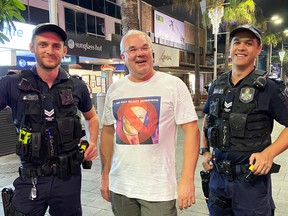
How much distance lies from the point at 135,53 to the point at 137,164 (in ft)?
2.70

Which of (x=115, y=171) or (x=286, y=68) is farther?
(x=286, y=68)

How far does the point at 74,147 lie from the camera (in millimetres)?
2553

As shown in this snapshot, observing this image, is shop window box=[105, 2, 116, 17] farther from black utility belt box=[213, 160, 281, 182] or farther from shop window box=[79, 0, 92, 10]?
black utility belt box=[213, 160, 281, 182]

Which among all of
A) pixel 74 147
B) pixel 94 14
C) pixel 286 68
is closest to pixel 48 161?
pixel 74 147

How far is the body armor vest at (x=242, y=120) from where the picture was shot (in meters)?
2.44

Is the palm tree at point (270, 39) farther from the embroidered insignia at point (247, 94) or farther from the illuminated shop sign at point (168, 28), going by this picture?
the embroidered insignia at point (247, 94)

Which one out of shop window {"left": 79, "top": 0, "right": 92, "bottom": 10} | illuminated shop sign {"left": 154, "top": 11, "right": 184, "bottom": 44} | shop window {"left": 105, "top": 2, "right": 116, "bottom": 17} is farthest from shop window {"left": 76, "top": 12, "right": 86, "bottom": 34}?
illuminated shop sign {"left": 154, "top": 11, "right": 184, "bottom": 44}

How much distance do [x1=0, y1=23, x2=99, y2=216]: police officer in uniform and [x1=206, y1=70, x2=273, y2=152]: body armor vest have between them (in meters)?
1.23

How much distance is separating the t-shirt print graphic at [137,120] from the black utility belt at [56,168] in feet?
1.48

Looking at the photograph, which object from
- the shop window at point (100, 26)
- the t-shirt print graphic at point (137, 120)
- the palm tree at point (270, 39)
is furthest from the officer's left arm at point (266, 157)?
the palm tree at point (270, 39)

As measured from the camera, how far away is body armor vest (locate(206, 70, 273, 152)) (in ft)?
8.02

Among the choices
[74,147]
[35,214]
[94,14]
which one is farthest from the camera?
[94,14]

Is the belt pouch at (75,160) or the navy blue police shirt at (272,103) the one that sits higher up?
the navy blue police shirt at (272,103)

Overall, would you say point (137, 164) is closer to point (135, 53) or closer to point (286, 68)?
point (135, 53)
